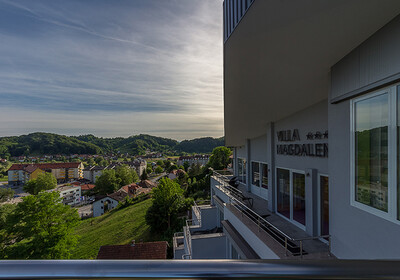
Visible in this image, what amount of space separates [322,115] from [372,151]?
10.9 feet

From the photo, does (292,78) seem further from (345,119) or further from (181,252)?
(181,252)

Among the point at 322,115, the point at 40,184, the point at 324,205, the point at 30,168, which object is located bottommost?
the point at 40,184

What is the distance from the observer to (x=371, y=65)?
4.09 metres

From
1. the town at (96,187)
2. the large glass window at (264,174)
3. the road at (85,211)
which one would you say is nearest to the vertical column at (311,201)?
the large glass window at (264,174)

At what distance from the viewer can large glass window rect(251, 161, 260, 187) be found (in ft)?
41.4

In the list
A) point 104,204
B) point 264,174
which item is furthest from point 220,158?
point 104,204

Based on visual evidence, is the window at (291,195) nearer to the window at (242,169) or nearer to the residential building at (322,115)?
the residential building at (322,115)

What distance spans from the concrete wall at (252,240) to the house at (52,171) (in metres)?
122

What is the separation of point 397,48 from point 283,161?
630 centimetres

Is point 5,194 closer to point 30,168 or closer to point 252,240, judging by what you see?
point 30,168

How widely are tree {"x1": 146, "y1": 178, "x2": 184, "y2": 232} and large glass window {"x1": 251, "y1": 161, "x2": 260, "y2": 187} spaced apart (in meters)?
16.7

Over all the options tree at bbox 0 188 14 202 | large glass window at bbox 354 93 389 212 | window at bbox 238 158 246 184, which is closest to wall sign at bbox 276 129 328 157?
large glass window at bbox 354 93 389 212

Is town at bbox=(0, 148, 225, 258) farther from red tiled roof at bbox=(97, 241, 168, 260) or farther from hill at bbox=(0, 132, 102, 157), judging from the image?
hill at bbox=(0, 132, 102, 157)

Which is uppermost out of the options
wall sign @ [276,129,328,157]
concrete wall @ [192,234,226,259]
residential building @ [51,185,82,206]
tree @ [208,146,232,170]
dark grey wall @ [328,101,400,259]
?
wall sign @ [276,129,328,157]
